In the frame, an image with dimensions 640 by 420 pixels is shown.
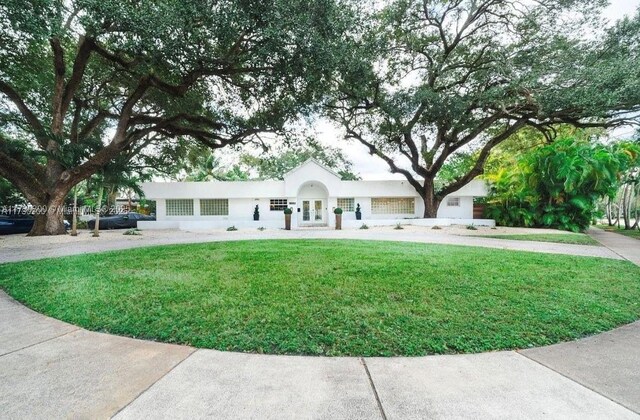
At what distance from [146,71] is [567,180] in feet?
59.9

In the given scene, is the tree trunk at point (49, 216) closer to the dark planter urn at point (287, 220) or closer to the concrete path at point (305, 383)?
the dark planter urn at point (287, 220)

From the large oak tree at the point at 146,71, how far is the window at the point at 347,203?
30.6 ft

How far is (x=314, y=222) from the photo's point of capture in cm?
2234

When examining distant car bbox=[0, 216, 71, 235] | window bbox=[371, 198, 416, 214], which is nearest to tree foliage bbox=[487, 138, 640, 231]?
window bbox=[371, 198, 416, 214]

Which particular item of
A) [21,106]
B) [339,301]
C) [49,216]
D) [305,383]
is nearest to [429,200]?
[339,301]

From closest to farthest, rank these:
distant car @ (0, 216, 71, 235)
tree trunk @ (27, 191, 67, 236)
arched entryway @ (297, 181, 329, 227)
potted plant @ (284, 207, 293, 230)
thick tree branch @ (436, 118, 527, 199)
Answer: tree trunk @ (27, 191, 67, 236)
distant car @ (0, 216, 71, 235)
thick tree branch @ (436, 118, 527, 199)
potted plant @ (284, 207, 293, 230)
arched entryway @ (297, 181, 329, 227)

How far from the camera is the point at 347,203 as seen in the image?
22.5 metres

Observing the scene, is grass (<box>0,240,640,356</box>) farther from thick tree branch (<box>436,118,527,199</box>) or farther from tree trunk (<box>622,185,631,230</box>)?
tree trunk (<box>622,185,631,230</box>)

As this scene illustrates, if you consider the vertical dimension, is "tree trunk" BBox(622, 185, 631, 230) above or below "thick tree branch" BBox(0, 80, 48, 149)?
below

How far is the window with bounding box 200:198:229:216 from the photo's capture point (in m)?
21.9

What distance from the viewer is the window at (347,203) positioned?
2241 centimetres

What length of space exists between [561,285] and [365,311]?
12.0 feet

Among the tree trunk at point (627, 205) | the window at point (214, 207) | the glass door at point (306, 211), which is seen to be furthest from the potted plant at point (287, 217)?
the tree trunk at point (627, 205)

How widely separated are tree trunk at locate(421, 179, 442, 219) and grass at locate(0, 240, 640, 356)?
1396 cm
